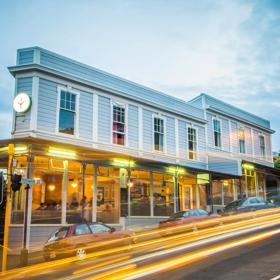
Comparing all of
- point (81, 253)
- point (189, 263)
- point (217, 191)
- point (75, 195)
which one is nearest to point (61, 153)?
point (75, 195)

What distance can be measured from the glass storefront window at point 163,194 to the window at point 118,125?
3442 millimetres

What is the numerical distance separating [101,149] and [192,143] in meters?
9.33

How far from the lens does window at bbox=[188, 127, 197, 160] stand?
82.3ft

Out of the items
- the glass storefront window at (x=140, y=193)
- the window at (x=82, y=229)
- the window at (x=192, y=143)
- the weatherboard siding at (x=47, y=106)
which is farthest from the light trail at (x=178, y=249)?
the window at (x=192, y=143)

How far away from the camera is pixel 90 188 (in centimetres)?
1866

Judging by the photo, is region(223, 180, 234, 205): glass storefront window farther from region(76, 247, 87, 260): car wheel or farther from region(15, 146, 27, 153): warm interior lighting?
region(15, 146, 27, 153): warm interior lighting

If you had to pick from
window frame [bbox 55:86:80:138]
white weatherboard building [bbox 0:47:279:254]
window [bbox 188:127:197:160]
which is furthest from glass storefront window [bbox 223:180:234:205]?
window frame [bbox 55:86:80:138]

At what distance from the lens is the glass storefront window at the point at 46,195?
16281 mm

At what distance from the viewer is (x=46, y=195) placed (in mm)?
16734

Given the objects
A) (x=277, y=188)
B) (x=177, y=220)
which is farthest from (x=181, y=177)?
(x=277, y=188)

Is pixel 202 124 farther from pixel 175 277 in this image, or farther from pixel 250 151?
pixel 175 277

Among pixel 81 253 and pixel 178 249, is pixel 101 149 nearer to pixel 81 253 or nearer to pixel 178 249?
pixel 81 253

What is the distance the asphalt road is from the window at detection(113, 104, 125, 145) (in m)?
10.2

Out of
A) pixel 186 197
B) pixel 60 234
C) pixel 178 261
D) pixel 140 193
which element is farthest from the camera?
pixel 186 197
